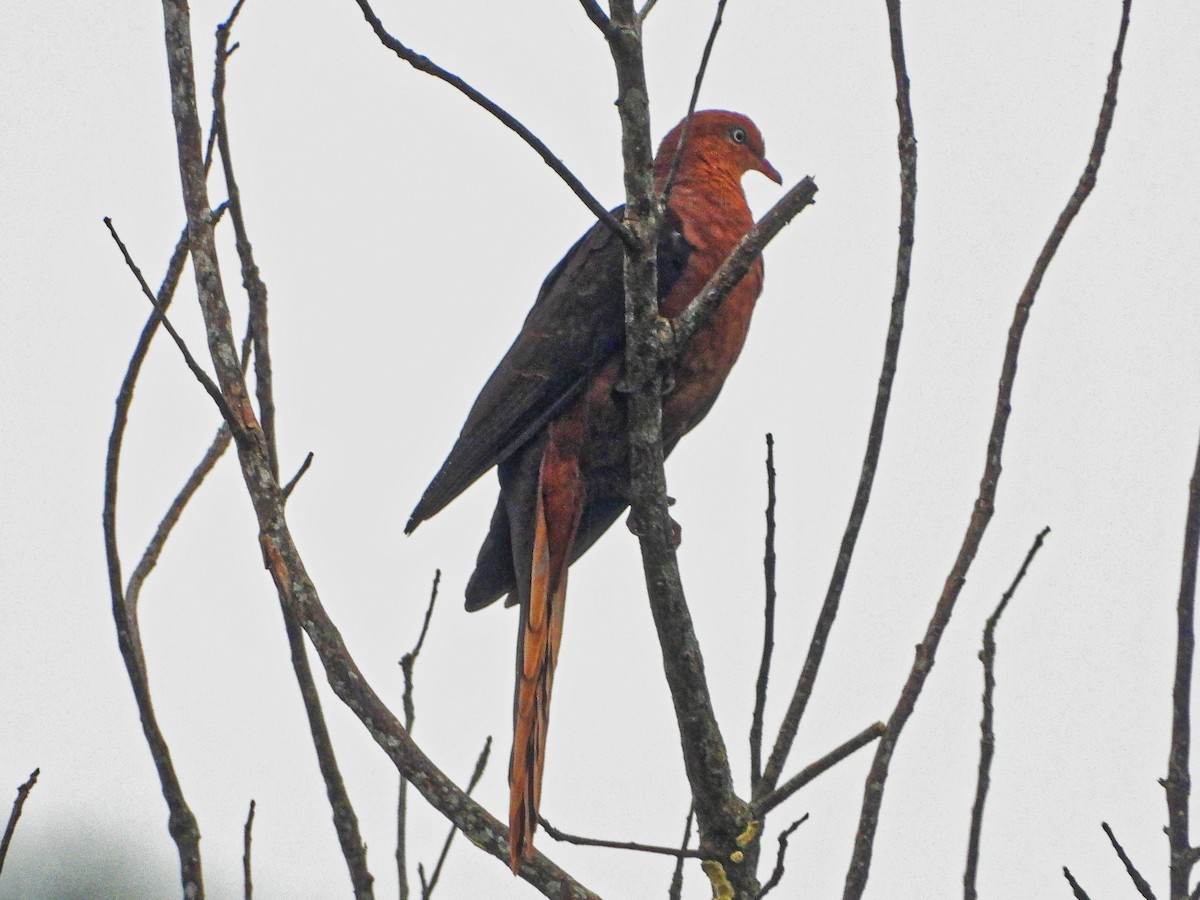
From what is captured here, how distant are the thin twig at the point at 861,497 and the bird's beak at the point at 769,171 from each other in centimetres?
219

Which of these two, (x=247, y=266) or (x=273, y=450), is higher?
(x=247, y=266)

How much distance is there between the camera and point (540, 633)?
9.68 feet

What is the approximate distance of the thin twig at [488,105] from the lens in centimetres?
197

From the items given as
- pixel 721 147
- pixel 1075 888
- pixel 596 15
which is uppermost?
pixel 721 147

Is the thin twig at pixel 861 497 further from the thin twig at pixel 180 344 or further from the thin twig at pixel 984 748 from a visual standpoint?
the thin twig at pixel 180 344

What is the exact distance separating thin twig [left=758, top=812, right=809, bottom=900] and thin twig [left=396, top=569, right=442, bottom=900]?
26.3 inches

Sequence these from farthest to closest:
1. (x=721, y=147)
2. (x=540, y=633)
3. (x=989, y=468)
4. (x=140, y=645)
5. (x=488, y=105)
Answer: (x=721, y=147)
(x=540, y=633)
(x=140, y=645)
(x=989, y=468)
(x=488, y=105)

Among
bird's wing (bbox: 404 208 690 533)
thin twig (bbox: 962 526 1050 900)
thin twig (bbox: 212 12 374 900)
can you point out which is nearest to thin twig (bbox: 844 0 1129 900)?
thin twig (bbox: 962 526 1050 900)

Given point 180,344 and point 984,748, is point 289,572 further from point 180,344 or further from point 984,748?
point 984,748

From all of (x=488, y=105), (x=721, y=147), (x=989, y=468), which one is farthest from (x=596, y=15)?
(x=721, y=147)

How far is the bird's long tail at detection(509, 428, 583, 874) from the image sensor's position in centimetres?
247

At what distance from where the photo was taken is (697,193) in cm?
384

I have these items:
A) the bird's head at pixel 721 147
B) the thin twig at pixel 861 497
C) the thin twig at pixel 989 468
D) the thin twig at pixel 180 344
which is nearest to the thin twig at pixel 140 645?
the thin twig at pixel 180 344

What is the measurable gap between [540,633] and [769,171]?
213cm
